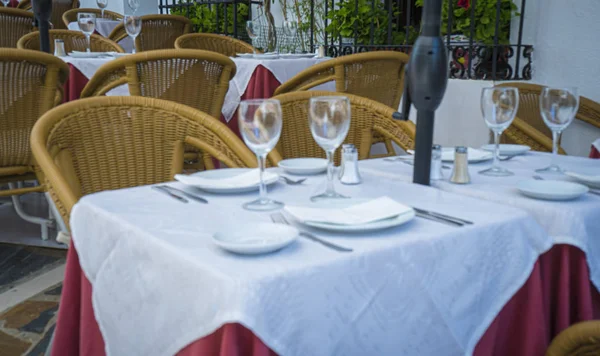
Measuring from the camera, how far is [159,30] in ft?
15.8

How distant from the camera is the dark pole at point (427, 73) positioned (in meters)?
1.16

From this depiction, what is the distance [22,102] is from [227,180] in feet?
4.81

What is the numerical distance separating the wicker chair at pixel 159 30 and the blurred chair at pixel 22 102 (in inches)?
90.4

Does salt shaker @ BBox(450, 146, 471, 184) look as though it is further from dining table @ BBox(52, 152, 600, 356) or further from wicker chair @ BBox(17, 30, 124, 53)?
wicker chair @ BBox(17, 30, 124, 53)

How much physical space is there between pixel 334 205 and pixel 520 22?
277 cm

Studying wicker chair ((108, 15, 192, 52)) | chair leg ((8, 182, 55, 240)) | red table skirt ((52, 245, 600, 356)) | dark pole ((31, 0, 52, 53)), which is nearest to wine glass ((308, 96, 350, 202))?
red table skirt ((52, 245, 600, 356))

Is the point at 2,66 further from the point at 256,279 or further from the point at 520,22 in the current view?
the point at 520,22

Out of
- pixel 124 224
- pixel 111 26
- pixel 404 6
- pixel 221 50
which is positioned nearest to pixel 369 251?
Result: pixel 124 224

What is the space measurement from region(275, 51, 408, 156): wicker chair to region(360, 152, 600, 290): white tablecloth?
4.34ft

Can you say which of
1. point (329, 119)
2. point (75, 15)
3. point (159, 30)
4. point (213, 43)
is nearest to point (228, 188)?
point (329, 119)

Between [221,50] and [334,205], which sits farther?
[221,50]

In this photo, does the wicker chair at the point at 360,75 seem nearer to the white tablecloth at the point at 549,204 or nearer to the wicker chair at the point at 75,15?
the white tablecloth at the point at 549,204

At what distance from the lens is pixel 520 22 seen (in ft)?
11.3

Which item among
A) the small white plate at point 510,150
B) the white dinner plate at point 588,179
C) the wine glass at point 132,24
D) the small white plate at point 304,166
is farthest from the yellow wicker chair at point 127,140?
the wine glass at point 132,24
